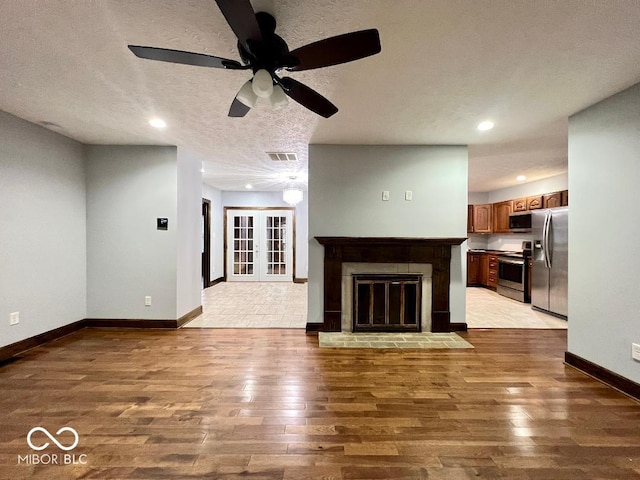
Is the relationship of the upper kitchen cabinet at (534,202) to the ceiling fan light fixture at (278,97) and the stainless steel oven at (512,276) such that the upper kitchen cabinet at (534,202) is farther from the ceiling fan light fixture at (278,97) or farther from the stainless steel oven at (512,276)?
the ceiling fan light fixture at (278,97)

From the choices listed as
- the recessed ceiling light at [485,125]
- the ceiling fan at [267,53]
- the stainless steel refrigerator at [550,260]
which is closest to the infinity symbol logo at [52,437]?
the ceiling fan at [267,53]

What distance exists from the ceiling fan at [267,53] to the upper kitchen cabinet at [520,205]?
5.93 m

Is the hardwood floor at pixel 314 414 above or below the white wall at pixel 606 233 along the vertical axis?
below

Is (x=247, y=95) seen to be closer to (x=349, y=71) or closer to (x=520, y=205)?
(x=349, y=71)

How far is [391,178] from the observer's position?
12.6 feet

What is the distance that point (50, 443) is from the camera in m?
1.75

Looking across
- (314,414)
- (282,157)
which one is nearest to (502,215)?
(282,157)

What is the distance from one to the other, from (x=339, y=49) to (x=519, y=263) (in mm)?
5786

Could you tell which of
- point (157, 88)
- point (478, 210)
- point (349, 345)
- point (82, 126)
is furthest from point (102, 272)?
point (478, 210)

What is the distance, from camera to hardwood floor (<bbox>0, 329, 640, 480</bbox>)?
5.24 feet

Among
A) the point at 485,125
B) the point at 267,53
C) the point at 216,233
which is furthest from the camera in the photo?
the point at 216,233

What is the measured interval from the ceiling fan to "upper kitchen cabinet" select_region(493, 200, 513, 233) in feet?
20.6

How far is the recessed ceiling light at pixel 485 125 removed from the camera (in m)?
3.03

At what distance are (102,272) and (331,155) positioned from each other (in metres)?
3.44
